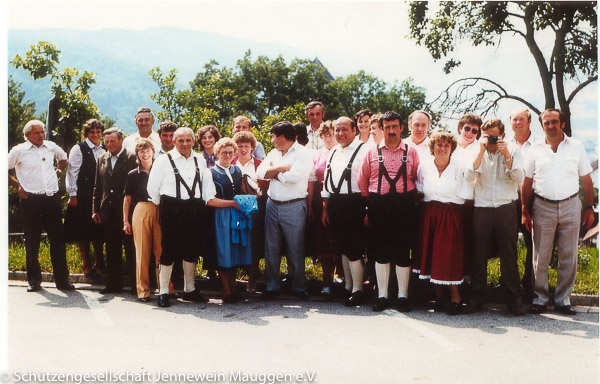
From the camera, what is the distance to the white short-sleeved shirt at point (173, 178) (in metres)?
6.60

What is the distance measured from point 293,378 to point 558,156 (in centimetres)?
390

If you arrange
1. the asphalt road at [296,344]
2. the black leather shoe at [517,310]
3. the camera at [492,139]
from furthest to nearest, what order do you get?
1. the black leather shoe at [517,310]
2. the camera at [492,139]
3. the asphalt road at [296,344]

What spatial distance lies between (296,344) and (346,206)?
2.08 metres

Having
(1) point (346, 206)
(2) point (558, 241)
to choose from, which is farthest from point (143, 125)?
(2) point (558, 241)

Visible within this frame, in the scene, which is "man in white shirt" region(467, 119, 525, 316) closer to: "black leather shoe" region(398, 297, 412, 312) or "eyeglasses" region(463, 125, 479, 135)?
"eyeglasses" region(463, 125, 479, 135)

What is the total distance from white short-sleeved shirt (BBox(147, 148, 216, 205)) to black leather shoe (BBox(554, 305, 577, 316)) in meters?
4.11

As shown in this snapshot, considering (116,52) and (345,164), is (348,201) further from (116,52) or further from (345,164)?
(116,52)

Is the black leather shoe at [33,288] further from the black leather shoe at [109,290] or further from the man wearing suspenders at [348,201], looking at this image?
the man wearing suspenders at [348,201]

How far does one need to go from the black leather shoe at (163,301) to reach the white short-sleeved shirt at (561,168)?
14.5 ft

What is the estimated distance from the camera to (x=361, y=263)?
672 centimetres

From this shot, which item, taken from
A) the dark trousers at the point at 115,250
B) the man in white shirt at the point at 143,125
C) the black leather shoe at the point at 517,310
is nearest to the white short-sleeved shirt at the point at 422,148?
the black leather shoe at the point at 517,310

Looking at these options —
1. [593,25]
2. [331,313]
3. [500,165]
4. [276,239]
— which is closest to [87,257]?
[276,239]

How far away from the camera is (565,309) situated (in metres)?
6.19

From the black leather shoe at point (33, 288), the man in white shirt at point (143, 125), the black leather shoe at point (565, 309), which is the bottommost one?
the black leather shoe at point (565, 309)
